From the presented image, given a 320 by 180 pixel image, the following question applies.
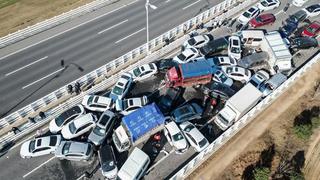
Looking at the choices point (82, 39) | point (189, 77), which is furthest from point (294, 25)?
point (82, 39)

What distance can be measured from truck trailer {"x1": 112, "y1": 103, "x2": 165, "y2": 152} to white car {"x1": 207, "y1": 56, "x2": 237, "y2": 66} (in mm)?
12509

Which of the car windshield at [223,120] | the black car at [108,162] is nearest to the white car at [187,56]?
the car windshield at [223,120]

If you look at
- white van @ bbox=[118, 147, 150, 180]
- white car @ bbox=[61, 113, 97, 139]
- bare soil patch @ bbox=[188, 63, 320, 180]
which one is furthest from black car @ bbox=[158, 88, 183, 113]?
white car @ bbox=[61, 113, 97, 139]

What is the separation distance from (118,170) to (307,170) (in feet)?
69.6

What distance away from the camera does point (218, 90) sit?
41.2 m

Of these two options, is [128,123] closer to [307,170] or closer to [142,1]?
[307,170]

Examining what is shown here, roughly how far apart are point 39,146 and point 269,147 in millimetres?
25480

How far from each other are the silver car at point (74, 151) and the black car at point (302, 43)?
31.3 metres

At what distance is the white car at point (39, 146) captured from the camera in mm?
35469

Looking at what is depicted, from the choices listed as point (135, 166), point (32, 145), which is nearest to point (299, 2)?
point (135, 166)

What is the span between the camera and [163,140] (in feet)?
124

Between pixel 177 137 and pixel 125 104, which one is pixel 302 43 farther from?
pixel 125 104

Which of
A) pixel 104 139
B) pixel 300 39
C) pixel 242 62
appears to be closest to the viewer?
pixel 104 139

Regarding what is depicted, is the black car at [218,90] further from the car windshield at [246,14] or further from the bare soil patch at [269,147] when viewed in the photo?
the car windshield at [246,14]
